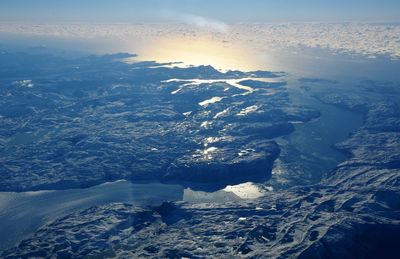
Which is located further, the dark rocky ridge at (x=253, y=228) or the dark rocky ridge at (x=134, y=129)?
the dark rocky ridge at (x=134, y=129)

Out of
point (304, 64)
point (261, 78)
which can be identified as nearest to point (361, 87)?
point (261, 78)

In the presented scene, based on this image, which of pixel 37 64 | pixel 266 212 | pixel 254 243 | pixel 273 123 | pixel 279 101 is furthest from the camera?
pixel 37 64

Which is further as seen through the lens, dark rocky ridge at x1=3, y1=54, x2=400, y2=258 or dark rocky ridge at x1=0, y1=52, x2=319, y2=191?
dark rocky ridge at x1=0, y1=52, x2=319, y2=191

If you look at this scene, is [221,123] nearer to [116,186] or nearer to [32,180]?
[116,186]

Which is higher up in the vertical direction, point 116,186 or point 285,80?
point 285,80

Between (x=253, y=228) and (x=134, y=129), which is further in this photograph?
(x=134, y=129)

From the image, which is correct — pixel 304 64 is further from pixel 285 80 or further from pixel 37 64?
pixel 37 64

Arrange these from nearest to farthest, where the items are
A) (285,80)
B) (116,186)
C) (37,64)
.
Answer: (116,186)
(285,80)
(37,64)

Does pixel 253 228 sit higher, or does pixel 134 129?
pixel 134 129

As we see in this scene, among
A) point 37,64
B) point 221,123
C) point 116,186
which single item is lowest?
point 116,186

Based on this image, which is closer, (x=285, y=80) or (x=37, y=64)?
(x=285, y=80)
